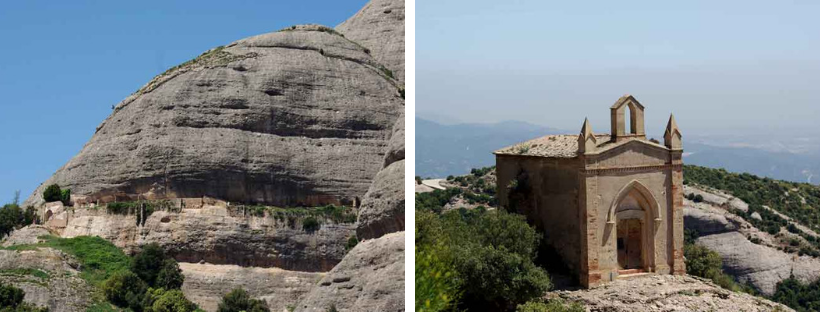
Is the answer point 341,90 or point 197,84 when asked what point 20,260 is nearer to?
point 197,84

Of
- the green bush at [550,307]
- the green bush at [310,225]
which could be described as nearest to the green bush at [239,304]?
the green bush at [310,225]

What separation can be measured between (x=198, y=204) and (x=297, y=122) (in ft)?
21.5

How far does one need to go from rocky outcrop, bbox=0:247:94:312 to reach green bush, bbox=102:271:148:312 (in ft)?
1.91

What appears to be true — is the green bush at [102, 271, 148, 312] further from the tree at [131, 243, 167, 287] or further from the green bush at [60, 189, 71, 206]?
the green bush at [60, 189, 71, 206]

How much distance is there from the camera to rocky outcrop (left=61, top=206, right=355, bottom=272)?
112 feet

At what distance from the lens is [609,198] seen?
56.2ft

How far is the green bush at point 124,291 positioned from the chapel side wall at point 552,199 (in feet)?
48.9

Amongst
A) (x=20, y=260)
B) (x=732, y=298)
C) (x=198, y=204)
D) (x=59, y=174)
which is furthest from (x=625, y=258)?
(x=59, y=174)

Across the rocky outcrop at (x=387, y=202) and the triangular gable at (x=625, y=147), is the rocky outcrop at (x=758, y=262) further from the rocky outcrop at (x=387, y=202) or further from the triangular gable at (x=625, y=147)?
the triangular gable at (x=625, y=147)

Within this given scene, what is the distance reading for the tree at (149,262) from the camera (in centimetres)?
3142

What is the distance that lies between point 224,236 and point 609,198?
21.1m

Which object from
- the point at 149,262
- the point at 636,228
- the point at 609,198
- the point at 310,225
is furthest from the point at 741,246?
the point at 149,262

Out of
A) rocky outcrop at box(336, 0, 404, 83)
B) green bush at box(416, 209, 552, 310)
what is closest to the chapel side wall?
green bush at box(416, 209, 552, 310)

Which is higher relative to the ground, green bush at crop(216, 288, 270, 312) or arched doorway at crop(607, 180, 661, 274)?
arched doorway at crop(607, 180, 661, 274)
